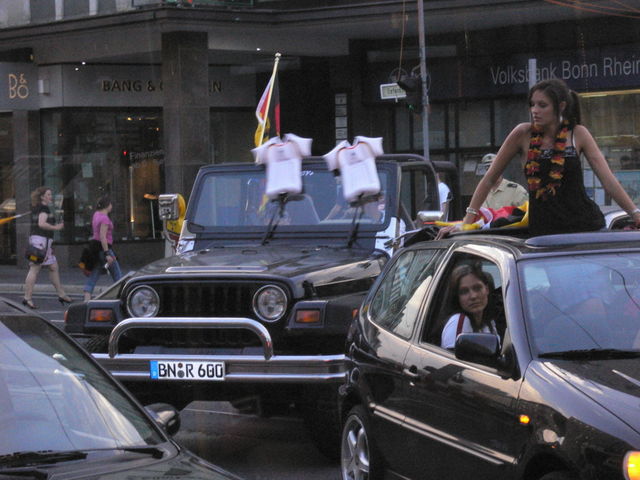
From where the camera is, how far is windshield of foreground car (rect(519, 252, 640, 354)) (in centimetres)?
486

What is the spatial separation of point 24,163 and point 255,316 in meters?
20.5

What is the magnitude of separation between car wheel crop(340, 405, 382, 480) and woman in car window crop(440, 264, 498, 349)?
772mm

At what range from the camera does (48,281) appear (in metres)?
24.3

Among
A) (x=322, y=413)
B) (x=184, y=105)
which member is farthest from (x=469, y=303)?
(x=184, y=105)

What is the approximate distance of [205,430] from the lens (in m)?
9.35

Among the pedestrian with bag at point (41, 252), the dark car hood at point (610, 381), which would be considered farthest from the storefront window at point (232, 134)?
the dark car hood at point (610, 381)

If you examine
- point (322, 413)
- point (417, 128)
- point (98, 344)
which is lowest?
point (322, 413)

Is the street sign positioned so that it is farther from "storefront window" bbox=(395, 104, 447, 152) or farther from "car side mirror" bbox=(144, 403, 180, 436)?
"car side mirror" bbox=(144, 403, 180, 436)

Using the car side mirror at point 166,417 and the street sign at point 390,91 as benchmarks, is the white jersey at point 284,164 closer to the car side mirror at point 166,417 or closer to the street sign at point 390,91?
the car side mirror at point 166,417

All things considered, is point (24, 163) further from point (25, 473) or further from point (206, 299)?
point (25, 473)

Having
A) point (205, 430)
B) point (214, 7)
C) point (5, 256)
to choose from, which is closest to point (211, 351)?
point (205, 430)

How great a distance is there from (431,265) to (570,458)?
1.93 metres

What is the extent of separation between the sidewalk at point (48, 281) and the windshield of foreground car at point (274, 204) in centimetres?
1198

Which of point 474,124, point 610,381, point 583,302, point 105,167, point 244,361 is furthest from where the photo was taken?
point 105,167
